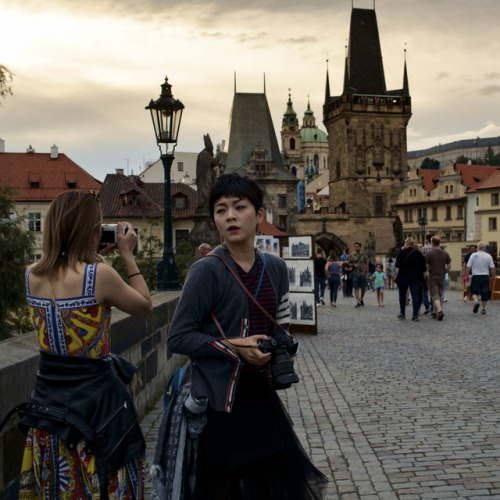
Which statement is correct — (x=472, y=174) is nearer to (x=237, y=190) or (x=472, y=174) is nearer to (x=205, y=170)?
(x=205, y=170)

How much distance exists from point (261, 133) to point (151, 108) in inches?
2798

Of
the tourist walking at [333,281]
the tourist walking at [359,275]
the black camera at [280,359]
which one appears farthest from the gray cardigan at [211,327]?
the tourist walking at [333,281]

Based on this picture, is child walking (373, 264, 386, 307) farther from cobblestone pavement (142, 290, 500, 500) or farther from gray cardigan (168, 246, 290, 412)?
gray cardigan (168, 246, 290, 412)

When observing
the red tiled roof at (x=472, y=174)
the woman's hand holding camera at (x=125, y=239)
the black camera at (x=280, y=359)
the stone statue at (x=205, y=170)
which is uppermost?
the red tiled roof at (x=472, y=174)

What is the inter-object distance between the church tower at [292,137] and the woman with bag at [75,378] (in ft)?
590

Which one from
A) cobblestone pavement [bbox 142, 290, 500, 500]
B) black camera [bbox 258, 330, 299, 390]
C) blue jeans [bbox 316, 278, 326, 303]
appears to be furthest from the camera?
blue jeans [bbox 316, 278, 326, 303]

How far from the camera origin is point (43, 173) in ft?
185

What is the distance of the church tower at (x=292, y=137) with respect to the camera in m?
182

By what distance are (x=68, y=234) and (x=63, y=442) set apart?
749mm

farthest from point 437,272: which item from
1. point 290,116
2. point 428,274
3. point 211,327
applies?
point 290,116

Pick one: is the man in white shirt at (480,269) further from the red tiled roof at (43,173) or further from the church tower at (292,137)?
the church tower at (292,137)

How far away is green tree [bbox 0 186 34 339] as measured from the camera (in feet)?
71.5

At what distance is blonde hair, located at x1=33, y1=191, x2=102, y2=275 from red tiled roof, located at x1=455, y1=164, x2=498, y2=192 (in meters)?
70.0

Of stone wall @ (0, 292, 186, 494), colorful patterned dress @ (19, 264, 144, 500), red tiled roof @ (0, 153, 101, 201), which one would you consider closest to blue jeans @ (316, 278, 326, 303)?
stone wall @ (0, 292, 186, 494)
